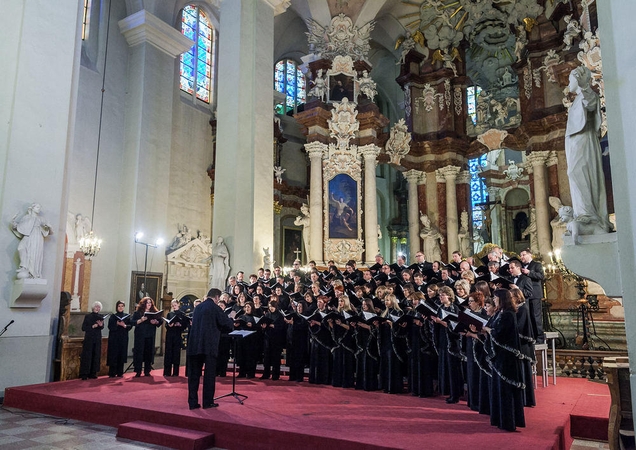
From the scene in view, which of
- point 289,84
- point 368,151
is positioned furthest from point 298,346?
point 289,84

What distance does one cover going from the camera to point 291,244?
69.1 ft

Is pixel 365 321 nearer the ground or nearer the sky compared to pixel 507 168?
nearer the ground

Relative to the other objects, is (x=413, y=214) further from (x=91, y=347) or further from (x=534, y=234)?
(x=91, y=347)

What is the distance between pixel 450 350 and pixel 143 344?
5740mm

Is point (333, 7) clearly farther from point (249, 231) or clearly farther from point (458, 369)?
point (458, 369)

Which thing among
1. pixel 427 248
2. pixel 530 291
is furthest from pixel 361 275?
pixel 427 248

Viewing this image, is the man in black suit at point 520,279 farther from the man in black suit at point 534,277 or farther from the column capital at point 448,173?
the column capital at point 448,173

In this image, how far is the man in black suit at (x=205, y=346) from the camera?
6.14m

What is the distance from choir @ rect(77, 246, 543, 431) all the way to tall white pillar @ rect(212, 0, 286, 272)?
3.12 m

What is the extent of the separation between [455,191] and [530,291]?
1292 centimetres

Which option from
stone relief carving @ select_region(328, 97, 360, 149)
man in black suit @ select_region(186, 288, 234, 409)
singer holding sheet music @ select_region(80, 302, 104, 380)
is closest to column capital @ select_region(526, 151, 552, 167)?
stone relief carving @ select_region(328, 97, 360, 149)

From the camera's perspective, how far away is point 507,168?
980 inches

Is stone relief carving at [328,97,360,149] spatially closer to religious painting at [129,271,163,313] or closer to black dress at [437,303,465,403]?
religious painting at [129,271,163,313]

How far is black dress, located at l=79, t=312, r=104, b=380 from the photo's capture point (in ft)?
28.9
